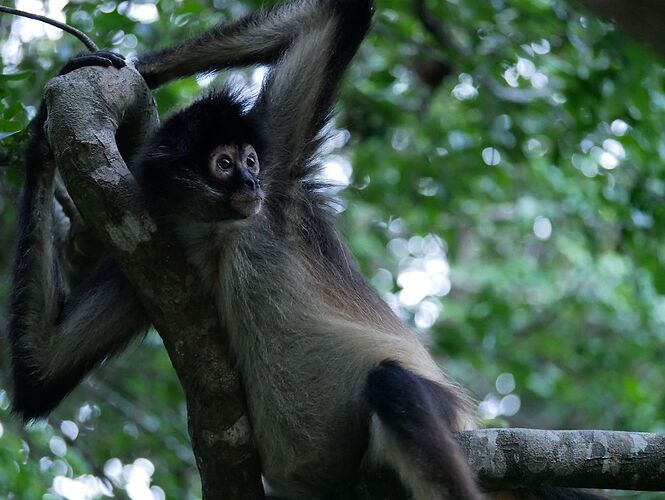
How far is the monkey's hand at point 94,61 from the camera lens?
4.58 meters

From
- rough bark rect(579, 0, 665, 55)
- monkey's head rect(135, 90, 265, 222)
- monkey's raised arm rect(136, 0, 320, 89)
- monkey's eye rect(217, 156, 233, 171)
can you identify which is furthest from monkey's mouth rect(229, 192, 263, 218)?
rough bark rect(579, 0, 665, 55)

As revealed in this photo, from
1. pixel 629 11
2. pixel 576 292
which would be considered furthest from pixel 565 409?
pixel 629 11

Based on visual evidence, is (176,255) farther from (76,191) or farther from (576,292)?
(576,292)

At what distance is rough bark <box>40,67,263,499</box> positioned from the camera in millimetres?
4215

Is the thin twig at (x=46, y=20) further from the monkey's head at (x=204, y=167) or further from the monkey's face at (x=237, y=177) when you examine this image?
the monkey's face at (x=237, y=177)

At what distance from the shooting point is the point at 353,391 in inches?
189

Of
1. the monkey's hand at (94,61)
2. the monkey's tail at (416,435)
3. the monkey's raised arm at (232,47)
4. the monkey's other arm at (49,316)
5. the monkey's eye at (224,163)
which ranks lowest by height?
the monkey's other arm at (49,316)

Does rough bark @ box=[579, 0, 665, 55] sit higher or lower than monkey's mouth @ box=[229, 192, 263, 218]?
higher

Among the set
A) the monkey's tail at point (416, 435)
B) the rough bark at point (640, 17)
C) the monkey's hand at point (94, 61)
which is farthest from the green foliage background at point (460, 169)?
the rough bark at point (640, 17)

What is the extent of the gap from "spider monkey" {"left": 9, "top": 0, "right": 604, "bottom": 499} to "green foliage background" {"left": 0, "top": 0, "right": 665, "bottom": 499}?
690 millimetres

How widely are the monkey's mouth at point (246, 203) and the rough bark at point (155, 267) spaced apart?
0.49 m

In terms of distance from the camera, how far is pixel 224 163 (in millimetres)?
4852

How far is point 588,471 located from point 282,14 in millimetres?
2900

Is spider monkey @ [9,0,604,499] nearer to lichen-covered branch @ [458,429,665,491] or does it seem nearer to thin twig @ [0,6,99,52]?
thin twig @ [0,6,99,52]
